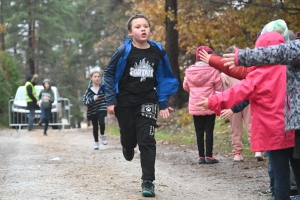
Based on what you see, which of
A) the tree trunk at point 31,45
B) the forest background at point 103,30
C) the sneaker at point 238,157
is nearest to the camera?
the sneaker at point 238,157

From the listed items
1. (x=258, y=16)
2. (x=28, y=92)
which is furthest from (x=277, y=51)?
(x=28, y=92)

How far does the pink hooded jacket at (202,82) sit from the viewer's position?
447 inches

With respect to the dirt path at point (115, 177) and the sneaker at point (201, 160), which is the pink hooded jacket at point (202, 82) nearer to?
the sneaker at point (201, 160)

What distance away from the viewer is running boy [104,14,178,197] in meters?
7.72

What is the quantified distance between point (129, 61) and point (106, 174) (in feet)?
8.04

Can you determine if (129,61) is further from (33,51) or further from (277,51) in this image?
(33,51)

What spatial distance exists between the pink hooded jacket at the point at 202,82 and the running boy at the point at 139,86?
345 cm

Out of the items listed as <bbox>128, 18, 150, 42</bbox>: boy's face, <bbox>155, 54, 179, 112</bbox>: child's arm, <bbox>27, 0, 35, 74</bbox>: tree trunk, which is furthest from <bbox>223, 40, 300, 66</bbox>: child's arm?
<bbox>27, 0, 35, 74</bbox>: tree trunk

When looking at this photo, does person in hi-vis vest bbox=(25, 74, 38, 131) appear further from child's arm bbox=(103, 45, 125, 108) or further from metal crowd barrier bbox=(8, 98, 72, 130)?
child's arm bbox=(103, 45, 125, 108)

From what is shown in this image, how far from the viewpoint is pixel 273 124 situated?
19.3ft

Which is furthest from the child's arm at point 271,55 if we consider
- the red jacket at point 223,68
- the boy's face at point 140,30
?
the boy's face at point 140,30

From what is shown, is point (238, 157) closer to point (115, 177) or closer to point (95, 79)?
point (115, 177)

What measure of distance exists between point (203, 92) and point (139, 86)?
12.4 feet

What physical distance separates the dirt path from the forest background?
4959 mm
